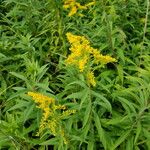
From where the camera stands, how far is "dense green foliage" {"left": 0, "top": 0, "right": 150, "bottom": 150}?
9.16 ft

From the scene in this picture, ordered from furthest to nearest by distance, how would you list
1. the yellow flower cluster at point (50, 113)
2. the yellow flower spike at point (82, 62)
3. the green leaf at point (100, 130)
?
the green leaf at point (100, 130)
the yellow flower spike at point (82, 62)
the yellow flower cluster at point (50, 113)

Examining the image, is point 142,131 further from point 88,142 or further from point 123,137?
point 88,142

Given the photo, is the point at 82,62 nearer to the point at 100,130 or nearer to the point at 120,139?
the point at 100,130

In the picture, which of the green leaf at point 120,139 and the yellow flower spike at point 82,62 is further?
the green leaf at point 120,139

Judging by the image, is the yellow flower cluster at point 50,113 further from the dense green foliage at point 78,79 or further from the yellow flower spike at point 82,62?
the yellow flower spike at point 82,62

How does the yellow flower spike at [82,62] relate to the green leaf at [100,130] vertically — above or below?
above

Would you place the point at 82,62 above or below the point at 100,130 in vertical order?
above

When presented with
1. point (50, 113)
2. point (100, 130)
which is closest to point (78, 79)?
point (100, 130)

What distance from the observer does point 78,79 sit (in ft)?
10.3

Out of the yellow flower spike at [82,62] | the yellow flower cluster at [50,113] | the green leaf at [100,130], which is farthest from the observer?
the green leaf at [100,130]

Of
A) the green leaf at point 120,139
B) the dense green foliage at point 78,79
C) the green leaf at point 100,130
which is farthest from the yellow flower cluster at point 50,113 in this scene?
the green leaf at point 120,139

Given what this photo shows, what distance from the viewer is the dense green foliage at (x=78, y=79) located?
2793mm

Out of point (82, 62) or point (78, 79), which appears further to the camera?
point (78, 79)

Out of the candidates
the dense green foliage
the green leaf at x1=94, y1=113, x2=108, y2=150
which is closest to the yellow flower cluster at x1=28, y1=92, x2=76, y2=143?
the dense green foliage
